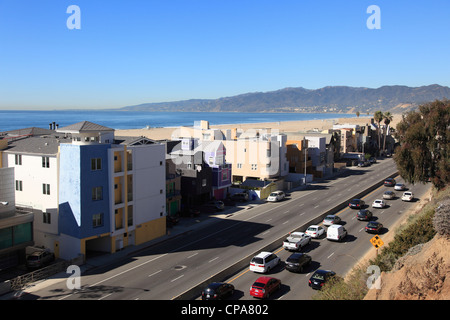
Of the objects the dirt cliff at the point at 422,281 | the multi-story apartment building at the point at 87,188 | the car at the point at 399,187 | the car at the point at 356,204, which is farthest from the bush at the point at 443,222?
the car at the point at 399,187

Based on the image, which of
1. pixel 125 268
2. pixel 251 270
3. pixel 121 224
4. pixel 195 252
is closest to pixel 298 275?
pixel 251 270

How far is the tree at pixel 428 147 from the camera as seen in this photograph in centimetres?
4791

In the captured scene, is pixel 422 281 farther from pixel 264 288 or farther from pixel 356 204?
pixel 356 204

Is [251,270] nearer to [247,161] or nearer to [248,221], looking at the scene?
[248,221]

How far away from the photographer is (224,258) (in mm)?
33938

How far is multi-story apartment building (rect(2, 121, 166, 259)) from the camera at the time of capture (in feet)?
111

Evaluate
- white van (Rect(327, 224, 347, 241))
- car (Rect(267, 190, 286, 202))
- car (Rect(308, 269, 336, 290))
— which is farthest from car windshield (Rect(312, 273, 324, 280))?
car (Rect(267, 190, 286, 202))

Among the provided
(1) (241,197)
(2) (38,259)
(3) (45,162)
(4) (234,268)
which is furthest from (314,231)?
(3) (45,162)

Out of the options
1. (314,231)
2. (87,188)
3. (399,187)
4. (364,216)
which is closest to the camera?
(87,188)

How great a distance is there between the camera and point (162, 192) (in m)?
41.9

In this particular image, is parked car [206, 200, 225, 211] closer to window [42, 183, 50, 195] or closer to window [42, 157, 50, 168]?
window [42, 183, 50, 195]

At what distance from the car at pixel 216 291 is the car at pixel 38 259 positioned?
15.7m

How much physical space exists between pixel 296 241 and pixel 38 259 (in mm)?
22533

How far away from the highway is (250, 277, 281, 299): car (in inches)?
23.7
